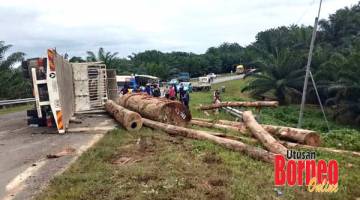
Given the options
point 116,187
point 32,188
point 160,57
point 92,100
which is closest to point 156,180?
point 116,187

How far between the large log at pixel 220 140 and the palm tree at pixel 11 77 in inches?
719

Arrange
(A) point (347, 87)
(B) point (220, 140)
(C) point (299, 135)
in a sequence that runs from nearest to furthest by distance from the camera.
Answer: (B) point (220, 140), (C) point (299, 135), (A) point (347, 87)

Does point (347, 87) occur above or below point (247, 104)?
above

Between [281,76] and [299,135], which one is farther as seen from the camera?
[281,76]

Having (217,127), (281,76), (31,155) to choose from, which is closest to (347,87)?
(281,76)

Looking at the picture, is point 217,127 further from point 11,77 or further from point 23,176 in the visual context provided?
point 11,77

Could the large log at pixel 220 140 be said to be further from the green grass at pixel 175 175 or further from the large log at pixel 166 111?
the large log at pixel 166 111

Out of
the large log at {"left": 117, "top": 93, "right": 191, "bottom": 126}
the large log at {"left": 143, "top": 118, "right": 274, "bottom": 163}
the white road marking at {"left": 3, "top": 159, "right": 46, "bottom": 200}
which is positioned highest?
the large log at {"left": 117, "top": 93, "right": 191, "bottom": 126}

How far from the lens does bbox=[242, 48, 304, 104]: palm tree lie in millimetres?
32375

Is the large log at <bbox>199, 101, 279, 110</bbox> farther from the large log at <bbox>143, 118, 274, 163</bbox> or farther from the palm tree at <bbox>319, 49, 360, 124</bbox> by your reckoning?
the palm tree at <bbox>319, 49, 360, 124</bbox>

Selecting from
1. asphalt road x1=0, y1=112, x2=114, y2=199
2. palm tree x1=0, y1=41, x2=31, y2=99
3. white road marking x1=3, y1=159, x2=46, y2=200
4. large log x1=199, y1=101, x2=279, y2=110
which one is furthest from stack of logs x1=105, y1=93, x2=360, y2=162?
palm tree x1=0, y1=41, x2=31, y2=99

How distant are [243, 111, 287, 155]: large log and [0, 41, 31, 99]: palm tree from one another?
67.6 ft

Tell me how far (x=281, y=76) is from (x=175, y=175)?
91.6ft

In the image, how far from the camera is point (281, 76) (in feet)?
109
